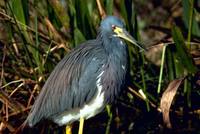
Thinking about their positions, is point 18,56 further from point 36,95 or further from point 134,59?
point 134,59

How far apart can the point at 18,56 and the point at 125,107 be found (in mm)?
1081

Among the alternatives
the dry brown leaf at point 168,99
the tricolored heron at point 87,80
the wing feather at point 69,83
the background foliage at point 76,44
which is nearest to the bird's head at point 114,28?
the tricolored heron at point 87,80

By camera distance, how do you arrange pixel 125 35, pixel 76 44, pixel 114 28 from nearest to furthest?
1. pixel 125 35
2. pixel 114 28
3. pixel 76 44

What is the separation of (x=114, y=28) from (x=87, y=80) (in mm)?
471

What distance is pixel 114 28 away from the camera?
18.7 feet

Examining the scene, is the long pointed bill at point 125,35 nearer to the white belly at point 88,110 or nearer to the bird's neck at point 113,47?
the bird's neck at point 113,47

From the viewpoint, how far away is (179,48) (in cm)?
558

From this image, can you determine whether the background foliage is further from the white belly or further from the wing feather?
the white belly

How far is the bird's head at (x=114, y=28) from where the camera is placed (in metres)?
5.62

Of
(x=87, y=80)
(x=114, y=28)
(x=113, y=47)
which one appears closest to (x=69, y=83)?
(x=87, y=80)

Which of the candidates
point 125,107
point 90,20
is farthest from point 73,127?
point 90,20

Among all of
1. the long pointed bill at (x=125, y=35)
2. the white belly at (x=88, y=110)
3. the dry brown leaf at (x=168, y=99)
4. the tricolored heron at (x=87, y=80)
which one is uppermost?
the long pointed bill at (x=125, y=35)

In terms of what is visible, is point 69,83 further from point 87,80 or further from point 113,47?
point 113,47

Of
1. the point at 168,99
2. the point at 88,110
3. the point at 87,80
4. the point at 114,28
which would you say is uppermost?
the point at 114,28
